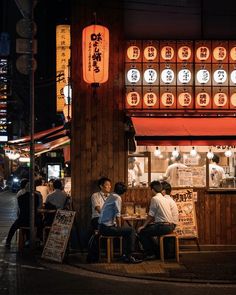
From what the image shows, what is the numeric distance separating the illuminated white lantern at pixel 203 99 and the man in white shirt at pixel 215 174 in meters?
1.44

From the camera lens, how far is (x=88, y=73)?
45.0 feet

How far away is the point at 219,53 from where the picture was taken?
1447cm

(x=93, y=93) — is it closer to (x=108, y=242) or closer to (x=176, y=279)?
(x=108, y=242)

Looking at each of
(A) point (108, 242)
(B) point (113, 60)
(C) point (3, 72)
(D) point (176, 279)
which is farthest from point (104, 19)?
(C) point (3, 72)

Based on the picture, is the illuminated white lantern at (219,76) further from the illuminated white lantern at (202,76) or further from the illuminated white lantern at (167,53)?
the illuminated white lantern at (167,53)

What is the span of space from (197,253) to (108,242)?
2631mm

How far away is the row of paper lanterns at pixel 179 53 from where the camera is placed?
14.3 m

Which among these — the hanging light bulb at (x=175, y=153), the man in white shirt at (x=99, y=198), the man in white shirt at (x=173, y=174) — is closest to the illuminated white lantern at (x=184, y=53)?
the hanging light bulb at (x=175, y=153)

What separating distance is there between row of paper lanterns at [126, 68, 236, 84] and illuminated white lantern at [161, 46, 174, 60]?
31cm

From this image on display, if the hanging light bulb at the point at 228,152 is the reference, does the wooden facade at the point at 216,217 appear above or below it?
below

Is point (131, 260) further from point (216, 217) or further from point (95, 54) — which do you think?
point (95, 54)

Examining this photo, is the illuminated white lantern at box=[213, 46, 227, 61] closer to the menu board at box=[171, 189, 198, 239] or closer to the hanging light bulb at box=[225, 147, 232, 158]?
the hanging light bulb at box=[225, 147, 232, 158]

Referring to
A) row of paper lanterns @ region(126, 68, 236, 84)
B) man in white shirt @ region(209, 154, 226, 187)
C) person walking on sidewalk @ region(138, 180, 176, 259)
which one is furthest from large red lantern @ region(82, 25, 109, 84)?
man in white shirt @ region(209, 154, 226, 187)

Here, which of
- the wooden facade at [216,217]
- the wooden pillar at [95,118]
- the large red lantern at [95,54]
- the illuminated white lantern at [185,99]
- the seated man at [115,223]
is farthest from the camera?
the illuminated white lantern at [185,99]
